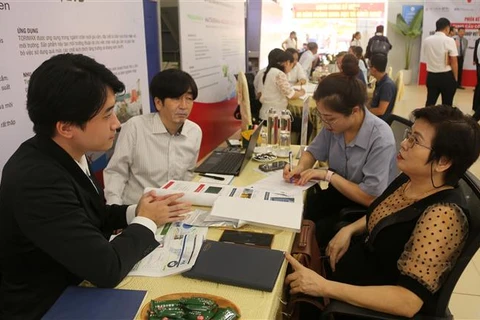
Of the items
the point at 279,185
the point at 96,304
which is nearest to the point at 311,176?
the point at 279,185

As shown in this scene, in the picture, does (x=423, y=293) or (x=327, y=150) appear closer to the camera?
(x=423, y=293)

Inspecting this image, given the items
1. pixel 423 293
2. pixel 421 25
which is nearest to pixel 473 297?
pixel 423 293

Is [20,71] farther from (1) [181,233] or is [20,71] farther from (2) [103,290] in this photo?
(2) [103,290]

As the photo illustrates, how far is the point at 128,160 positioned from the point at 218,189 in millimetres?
575

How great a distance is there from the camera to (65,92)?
0.96 m

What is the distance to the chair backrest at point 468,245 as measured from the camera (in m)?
0.99

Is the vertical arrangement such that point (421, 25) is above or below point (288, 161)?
above

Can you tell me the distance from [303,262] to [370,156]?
0.69 m

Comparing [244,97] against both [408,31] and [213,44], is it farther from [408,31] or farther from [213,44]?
[408,31]

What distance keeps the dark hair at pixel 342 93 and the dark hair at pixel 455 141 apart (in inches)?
23.8

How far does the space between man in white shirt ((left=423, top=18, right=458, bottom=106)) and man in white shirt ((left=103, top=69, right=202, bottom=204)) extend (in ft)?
16.5

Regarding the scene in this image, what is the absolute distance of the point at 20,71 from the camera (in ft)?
5.49

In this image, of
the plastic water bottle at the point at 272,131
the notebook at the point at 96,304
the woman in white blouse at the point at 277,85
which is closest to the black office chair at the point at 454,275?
the notebook at the point at 96,304

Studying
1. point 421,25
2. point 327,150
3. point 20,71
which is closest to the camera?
point 20,71
